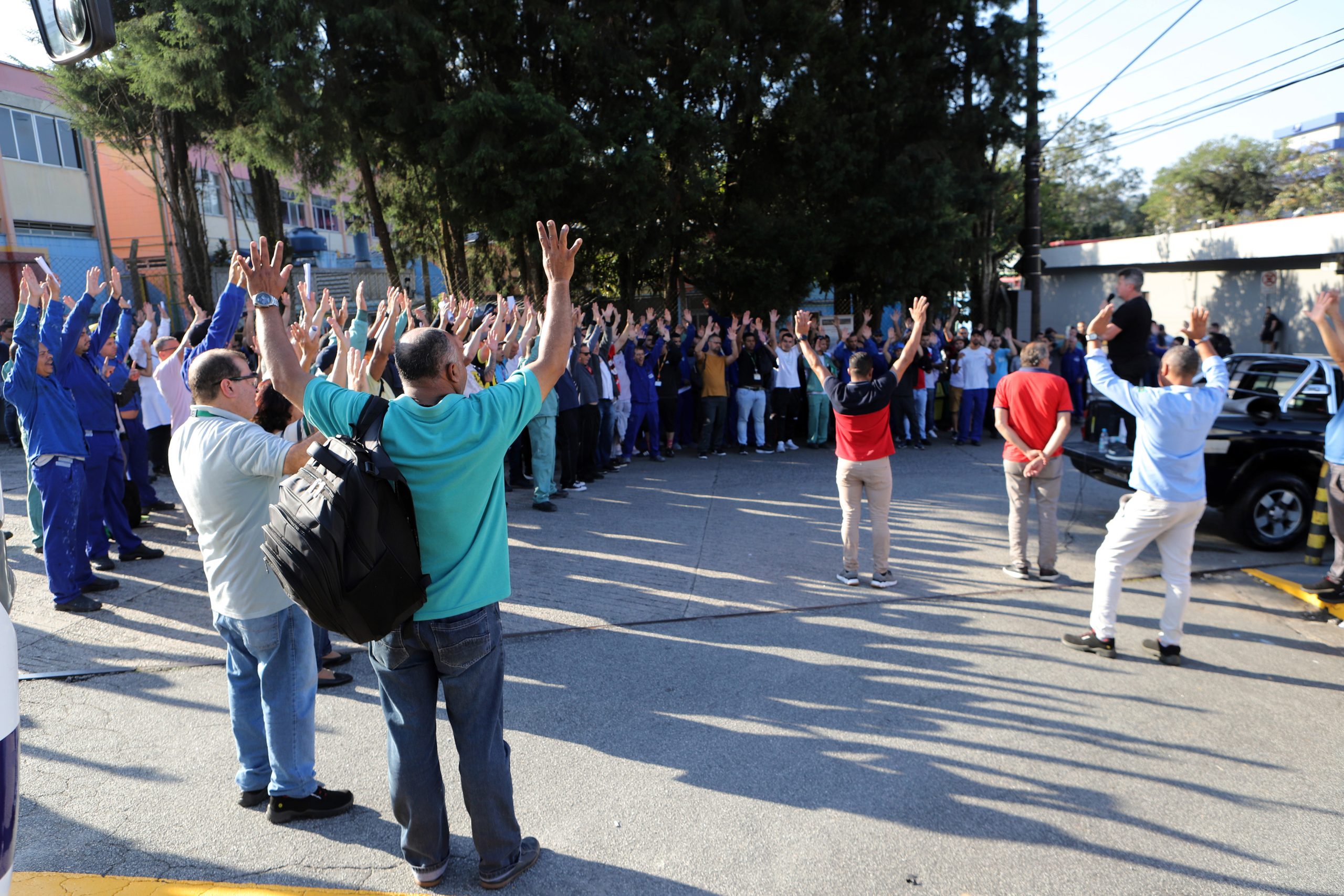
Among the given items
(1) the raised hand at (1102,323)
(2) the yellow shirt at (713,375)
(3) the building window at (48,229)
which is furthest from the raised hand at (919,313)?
(3) the building window at (48,229)

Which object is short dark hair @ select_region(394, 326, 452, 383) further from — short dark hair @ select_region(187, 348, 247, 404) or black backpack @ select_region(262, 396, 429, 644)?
short dark hair @ select_region(187, 348, 247, 404)

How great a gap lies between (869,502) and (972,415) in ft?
26.9

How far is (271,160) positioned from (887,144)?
11535 mm

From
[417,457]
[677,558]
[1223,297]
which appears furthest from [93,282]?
[1223,297]

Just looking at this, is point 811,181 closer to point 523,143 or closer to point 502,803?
point 523,143

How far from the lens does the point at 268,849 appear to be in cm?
348

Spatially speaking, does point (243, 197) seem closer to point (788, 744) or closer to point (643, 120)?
point (643, 120)

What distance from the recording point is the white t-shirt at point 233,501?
348cm

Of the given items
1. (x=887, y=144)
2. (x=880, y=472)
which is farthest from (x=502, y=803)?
(x=887, y=144)

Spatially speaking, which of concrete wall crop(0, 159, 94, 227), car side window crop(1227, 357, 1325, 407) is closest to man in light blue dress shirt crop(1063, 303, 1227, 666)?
car side window crop(1227, 357, 1325, 407)

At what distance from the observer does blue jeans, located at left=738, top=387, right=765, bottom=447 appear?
43.8 feet

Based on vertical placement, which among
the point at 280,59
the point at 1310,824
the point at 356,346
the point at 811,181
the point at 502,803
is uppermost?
the point at 280,59

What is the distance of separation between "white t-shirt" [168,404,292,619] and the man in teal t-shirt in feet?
1.60

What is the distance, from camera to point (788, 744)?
14.1 feet
